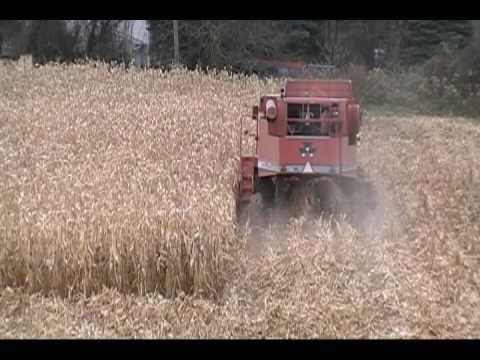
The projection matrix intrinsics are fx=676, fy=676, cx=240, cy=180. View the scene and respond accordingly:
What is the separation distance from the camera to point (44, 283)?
180 inches

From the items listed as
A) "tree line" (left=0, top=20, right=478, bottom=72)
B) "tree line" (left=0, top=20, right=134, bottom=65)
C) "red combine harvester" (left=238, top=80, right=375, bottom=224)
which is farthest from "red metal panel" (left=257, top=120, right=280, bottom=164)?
"tree line" (left=0, top=20, right=134, bottom=65)

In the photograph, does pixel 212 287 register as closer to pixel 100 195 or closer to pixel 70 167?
pixel 100 195

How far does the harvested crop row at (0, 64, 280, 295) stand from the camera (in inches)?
181

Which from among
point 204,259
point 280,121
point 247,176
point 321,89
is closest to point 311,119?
point 280,121

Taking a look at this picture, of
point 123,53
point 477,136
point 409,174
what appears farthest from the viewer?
point 123,53

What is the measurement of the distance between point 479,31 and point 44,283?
20.5 m

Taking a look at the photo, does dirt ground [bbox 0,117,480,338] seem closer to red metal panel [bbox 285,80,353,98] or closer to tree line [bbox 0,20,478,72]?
red metal panel [bbox 285,80,353,98]

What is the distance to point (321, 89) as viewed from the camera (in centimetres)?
661

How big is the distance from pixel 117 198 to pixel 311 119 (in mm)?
1951

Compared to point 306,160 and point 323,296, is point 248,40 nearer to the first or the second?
point 306,160

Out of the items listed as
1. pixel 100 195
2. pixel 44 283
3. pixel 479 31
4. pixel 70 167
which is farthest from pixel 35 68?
pixel 479 31

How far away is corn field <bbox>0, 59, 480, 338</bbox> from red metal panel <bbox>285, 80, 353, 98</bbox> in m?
1.03

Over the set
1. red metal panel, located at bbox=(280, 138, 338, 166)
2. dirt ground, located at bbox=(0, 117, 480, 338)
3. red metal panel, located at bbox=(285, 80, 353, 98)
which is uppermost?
red metal panel, located at bbox=(285, 80, 353, 98)

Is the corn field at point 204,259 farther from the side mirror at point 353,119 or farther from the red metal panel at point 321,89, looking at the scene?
the red metal panel at point 321,89
